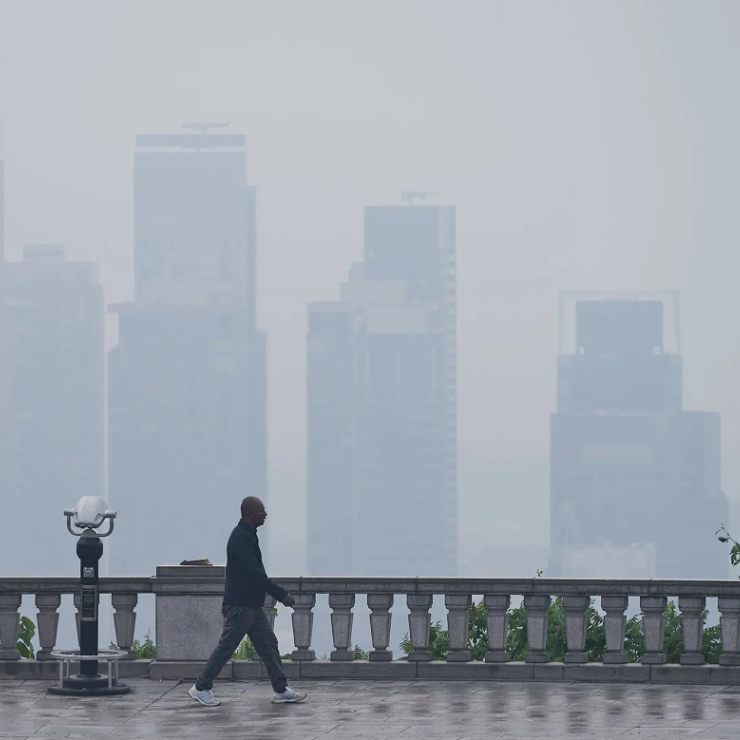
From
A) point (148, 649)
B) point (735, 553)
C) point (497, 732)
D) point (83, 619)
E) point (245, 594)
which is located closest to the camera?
point (497, 732)

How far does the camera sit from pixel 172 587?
545 inches

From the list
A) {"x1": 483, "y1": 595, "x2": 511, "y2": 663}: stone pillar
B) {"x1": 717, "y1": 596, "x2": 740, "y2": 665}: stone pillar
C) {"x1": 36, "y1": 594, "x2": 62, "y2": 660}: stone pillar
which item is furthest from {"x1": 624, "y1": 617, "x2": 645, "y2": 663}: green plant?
{"x1": 36, "y1": 594, "x2": 62, "y2": 660}: stone pillar

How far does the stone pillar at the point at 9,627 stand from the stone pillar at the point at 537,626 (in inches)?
180

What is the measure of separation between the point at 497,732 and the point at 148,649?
23.5ft

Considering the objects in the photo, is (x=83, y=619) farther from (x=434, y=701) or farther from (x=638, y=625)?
(x=638, y=625)

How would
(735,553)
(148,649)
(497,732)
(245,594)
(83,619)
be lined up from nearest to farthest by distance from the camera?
1. (497,732)
2. (245,594)
3. (83,619)
4. (735,553)
5. (148,649)

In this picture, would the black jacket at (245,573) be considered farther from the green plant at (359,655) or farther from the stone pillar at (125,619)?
the green plant at (359,655)

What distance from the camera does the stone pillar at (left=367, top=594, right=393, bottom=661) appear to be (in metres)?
13.9

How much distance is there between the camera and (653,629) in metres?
13.7

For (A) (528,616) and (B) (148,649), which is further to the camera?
(B) (148,649)

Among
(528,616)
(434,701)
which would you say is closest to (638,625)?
(528,616)

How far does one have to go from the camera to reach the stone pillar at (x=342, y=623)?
547 inches

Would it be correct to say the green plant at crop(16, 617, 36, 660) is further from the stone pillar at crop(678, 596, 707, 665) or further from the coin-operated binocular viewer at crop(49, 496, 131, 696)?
the stone pillar at crop(678, 596, 707, 665)

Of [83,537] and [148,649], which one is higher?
[83,537]
